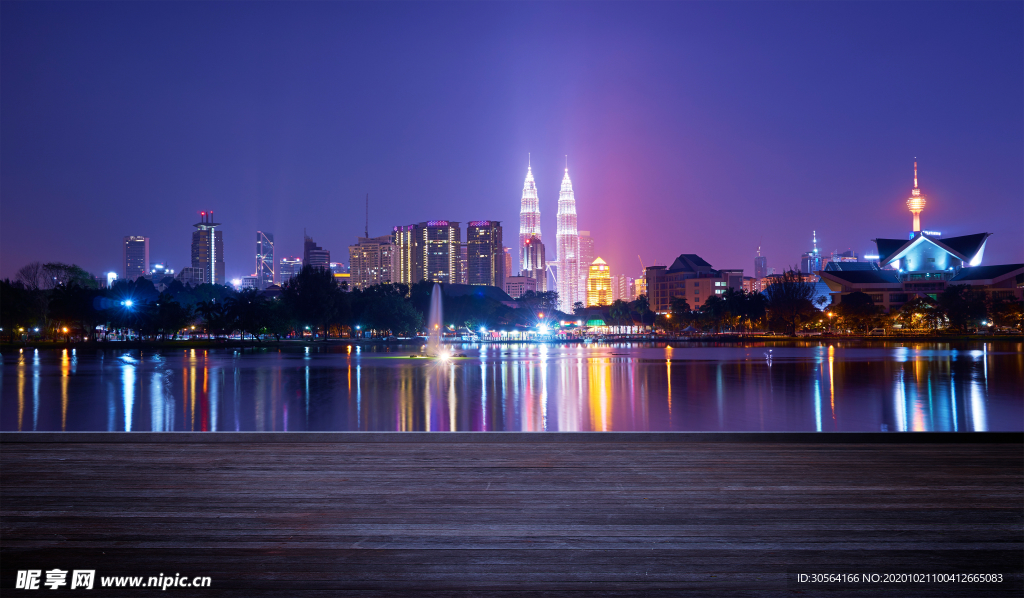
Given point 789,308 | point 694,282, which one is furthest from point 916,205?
point 789,308

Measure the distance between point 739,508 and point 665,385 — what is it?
16.8m

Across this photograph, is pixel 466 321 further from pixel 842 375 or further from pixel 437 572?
pixel 437 572

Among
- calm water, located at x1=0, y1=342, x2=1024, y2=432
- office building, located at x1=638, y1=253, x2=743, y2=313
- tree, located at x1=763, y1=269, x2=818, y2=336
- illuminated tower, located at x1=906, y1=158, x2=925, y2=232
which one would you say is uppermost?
illuminated tower, located at x1=906, y1=158, x2=925, y2=232

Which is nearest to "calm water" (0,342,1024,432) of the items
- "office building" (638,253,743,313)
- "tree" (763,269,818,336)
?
"tree" (763,269,818,336)

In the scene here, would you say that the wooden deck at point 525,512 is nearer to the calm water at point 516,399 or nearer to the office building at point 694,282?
the calm water at point 516,399

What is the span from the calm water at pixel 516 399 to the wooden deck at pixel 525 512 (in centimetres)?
516

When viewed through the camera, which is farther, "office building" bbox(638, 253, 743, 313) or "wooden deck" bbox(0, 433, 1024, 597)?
"office building" bbox(638, 253, 743, 313)

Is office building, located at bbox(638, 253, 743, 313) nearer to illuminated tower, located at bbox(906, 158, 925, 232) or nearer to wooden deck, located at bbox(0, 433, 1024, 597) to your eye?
illuminated tower, located at bbox(906, 158, 925, 232)

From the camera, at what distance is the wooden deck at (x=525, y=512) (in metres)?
4.24

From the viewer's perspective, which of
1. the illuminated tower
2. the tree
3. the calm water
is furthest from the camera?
the illuminated tower

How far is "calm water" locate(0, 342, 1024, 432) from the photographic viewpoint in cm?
1385

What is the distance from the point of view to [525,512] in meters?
5.45

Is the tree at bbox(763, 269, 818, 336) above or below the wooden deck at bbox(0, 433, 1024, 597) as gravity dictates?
above

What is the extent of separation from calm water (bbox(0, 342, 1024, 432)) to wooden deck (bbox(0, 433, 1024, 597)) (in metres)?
5.16
